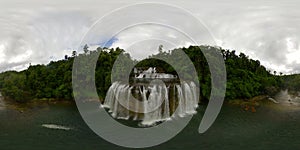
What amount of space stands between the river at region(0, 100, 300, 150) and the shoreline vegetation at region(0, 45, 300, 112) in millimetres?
2853

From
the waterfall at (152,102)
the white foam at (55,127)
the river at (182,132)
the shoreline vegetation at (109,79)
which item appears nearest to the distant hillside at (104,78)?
the shoreline vegetation at (109,79)

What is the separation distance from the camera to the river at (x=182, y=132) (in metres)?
10.1

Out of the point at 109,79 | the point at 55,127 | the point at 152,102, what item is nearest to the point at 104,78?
the point at 109,79

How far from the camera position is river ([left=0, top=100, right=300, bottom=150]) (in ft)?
33.0

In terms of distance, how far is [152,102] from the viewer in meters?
13.4

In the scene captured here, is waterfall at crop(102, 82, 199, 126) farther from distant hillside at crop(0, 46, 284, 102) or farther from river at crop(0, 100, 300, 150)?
distant hillside at crop(0, 46, 284, 102)

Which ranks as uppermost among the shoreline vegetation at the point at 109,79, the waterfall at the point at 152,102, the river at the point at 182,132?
Result: the shoreline vegetation at the point at 109,79

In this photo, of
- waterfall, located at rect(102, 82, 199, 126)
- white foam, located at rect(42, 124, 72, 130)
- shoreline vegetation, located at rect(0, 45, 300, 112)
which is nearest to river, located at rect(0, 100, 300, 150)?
white foam, located at rect(42, 124, 72, 130)

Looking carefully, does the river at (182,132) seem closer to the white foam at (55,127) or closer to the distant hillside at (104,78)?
the white foam at (55,127)

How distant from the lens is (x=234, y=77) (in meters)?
20.6

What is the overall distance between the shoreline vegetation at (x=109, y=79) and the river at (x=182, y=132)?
2.85m

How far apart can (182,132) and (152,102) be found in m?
2.56

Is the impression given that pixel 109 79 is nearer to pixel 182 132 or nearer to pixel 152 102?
pixel 152 102

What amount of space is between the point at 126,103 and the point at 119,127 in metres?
2.28
